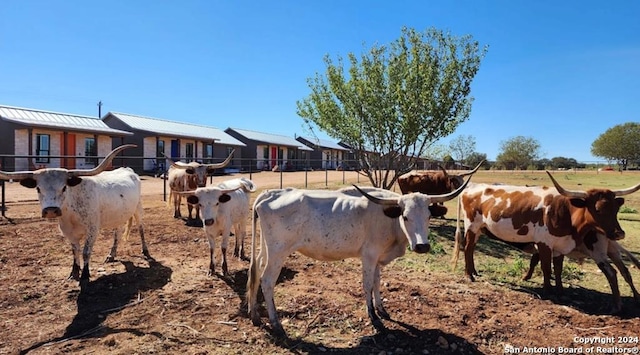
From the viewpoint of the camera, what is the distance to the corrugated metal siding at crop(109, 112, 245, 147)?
2911 centimetres

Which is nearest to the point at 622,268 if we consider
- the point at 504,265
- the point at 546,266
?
the point at 546,266

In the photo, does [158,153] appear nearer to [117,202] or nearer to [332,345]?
[117,202]

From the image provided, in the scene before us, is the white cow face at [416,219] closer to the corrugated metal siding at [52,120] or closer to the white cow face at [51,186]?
the white cow face at [51,186]

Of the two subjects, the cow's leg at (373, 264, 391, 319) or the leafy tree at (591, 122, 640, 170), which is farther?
the leafy tree at (591, 122, 640, 170)

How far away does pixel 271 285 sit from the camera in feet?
15.3

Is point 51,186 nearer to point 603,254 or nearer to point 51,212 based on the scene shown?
point 51,212

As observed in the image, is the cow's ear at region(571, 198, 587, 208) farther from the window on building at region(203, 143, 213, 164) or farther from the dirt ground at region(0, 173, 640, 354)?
the window on building at region(203, 143, 213, 164)

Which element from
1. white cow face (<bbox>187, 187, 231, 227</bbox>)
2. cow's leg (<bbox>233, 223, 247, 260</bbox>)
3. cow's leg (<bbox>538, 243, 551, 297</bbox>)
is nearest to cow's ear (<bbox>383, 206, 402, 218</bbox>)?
cow's leg (<bbox>538, 243, 551, 297</bbox>)

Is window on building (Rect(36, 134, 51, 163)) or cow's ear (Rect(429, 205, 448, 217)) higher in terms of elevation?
window on building (Rect(36, 134, 51, 163))

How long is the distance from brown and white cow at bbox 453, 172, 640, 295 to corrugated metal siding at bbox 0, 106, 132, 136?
22.6 metres

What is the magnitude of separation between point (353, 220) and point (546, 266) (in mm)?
3274

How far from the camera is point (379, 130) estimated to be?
11.5 metres

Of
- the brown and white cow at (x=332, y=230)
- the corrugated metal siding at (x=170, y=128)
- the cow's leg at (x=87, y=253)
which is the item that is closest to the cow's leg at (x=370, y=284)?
the brown and white cow at (x=332, y=230)

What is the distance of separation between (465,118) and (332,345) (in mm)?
8888
